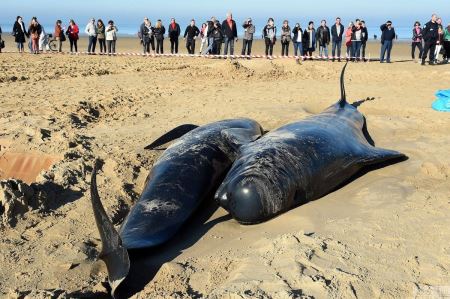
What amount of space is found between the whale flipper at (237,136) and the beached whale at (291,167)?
0.49 meters

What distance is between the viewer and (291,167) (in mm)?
5715

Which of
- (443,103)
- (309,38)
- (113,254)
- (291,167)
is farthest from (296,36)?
(113,254)

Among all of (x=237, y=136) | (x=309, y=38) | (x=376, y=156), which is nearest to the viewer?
Result: (x=376, y=156)

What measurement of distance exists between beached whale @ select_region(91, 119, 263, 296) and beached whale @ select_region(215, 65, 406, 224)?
0.41 m

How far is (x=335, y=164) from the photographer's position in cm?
621

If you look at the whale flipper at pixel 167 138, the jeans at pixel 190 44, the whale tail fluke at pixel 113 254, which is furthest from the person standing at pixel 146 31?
the whale tail fluke at pixel 113 254

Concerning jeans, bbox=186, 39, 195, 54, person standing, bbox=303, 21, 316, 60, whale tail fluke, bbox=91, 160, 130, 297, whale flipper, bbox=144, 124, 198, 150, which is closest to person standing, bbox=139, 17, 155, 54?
jeans, bbox=186, 39, 195, 54

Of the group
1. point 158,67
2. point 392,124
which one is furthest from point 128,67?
point 392,124

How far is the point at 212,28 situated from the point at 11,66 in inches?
325

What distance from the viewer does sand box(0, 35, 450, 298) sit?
421cm

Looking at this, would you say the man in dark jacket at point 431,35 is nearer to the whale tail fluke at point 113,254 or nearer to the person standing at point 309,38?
the person standing at point 309,38

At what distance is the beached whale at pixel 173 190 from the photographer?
13.4 feet

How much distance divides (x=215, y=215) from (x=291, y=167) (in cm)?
104

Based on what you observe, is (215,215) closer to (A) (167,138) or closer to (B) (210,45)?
(A) (167,138)
